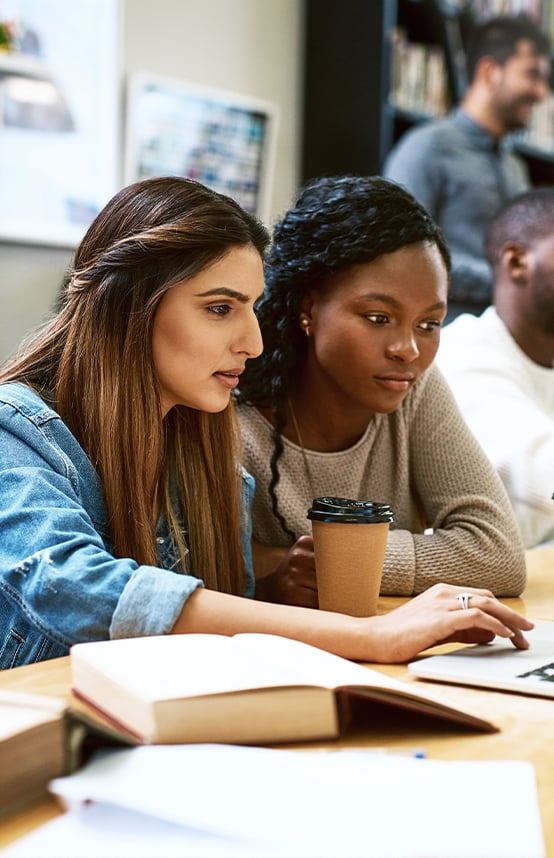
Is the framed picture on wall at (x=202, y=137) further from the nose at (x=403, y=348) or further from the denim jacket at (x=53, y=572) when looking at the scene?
the denim jacket at (x=53, y=572)

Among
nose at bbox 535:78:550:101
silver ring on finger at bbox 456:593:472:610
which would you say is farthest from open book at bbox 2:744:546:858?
nose at bbox 535:78:550:101

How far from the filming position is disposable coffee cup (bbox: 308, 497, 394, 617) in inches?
47.1

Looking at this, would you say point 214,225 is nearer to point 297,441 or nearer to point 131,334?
→ point 131,334

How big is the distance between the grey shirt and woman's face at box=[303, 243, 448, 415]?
1.91 metres

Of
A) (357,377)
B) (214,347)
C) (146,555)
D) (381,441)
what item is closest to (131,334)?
(214,347)

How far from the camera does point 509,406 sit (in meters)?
2.02

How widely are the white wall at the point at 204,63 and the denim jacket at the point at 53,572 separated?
6.53ft

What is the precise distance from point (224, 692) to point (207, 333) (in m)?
0.61

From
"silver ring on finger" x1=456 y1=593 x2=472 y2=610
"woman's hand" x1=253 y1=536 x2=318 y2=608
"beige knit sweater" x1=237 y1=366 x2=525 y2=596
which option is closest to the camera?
"silver ring on finger" x1=456 y1=593 x2=472 y2=610

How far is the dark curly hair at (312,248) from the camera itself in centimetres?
153

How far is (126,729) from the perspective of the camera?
71 centimetres

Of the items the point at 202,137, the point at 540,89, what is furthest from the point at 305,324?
the point at 540,89

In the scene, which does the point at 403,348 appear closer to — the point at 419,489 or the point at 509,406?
the point at 419,489

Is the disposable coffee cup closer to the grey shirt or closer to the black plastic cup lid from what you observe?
the black plastic cup lid
